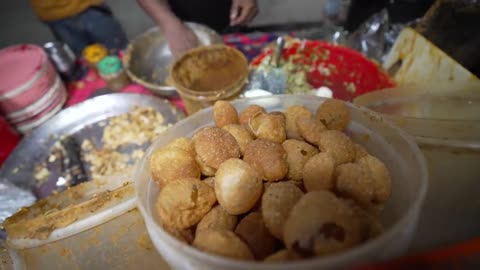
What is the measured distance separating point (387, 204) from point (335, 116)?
0.15 m

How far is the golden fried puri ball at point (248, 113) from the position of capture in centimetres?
57

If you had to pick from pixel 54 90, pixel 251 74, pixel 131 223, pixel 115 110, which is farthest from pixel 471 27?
pixel 54 90

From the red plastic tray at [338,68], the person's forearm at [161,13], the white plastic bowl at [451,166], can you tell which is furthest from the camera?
the person's forearm at [161,13]

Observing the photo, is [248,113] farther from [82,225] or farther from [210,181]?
[82,225]

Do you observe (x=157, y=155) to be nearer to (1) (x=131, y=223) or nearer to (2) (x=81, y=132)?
(1) (x=131, y=223)

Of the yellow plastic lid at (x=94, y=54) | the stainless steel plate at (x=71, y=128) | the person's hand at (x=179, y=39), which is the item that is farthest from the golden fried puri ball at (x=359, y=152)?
the yellow plastic lid at (x=94, y=54)

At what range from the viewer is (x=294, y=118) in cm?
56

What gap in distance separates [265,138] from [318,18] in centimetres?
164

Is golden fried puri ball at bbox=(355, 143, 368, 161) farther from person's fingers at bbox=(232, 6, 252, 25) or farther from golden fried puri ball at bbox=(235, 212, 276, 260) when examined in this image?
person's fingers at bbox=(232, 6, 252, 25)

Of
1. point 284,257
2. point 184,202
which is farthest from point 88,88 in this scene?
point 284,257

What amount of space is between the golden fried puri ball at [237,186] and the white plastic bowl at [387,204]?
9 centimetres

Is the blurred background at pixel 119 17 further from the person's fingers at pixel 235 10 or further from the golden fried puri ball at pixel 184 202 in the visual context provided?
the golden fried puri ball at pixel 184 202

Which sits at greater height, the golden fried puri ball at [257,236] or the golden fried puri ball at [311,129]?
the golden fried puri ball at [311,129]

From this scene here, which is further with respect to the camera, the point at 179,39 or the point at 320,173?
the point at 179,39
